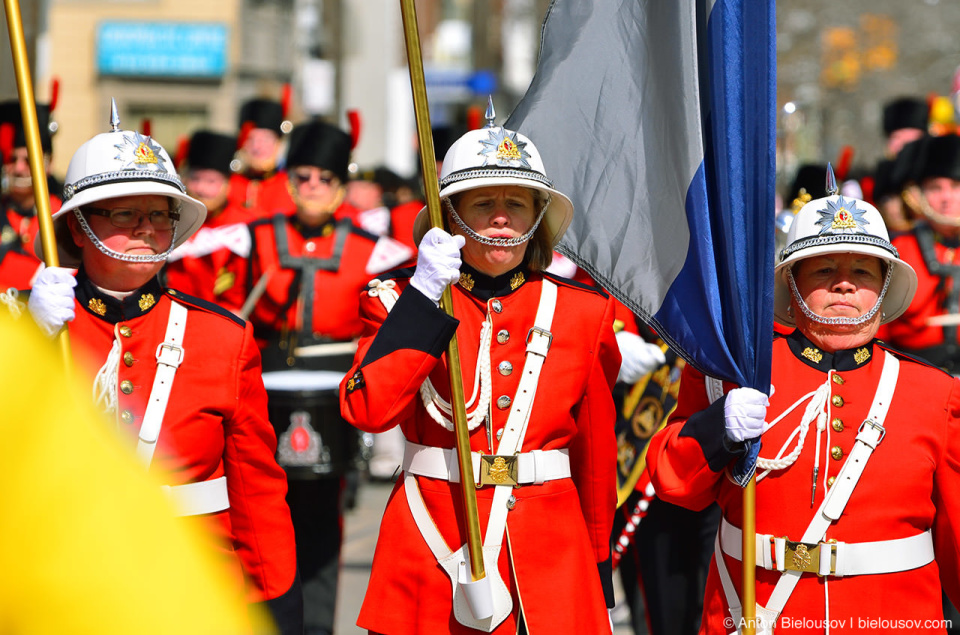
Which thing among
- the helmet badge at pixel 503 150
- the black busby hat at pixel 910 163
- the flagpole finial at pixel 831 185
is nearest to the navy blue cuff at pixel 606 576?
the helmet badge at pixel 503 150

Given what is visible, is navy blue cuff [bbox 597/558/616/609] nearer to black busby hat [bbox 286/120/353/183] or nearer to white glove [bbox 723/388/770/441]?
white glove [bbox 723/388/770/441]

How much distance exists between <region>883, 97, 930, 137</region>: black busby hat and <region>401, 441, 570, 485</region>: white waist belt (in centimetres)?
935

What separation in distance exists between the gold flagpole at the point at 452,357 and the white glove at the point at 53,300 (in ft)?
3.20

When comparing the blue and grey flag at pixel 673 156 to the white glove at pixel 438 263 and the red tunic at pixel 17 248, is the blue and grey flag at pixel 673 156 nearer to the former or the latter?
the white glove at pixel 438 263

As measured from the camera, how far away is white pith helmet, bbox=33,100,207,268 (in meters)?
4.09

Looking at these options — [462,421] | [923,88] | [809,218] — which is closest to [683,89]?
[809,218]

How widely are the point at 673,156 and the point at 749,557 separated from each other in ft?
3.79

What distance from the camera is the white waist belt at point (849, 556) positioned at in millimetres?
3973

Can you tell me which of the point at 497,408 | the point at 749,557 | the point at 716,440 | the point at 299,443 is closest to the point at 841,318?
the point at 716,440

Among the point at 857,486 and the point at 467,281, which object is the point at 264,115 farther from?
the point at 857,486

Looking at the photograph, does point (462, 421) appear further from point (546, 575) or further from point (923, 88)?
point (923, 88)

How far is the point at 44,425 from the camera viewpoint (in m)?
1.38

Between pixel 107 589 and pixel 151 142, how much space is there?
3.07 meters

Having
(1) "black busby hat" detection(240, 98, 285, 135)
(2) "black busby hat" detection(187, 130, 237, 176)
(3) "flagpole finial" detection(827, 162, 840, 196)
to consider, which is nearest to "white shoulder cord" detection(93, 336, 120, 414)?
(3) "flagpole finial" detection(827, 162, 840, 196)
